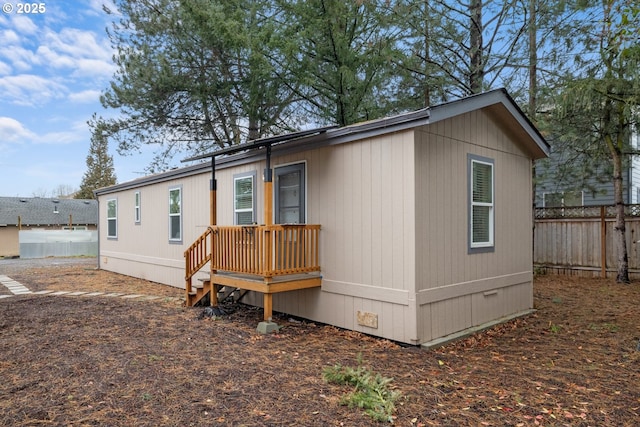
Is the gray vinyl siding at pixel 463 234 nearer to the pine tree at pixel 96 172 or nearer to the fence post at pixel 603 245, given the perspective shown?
the fence post at pixel 603 245

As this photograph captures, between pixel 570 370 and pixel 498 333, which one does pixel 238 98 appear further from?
pixel 570 370

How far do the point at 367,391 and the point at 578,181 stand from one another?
1001cm

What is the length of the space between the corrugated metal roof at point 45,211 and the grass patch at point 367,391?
28.0 m

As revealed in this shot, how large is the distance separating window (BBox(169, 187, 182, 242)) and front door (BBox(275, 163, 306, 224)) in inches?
139

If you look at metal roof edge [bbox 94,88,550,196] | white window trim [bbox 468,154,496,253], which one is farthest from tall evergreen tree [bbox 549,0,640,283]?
white window trim [bbox 468,154,496,253]

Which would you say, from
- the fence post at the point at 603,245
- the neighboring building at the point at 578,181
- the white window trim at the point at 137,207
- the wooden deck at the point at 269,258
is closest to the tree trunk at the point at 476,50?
the neighboring building at the point at 578,181

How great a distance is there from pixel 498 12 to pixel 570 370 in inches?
322

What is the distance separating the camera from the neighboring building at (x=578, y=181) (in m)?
10.6

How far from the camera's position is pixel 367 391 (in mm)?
3404

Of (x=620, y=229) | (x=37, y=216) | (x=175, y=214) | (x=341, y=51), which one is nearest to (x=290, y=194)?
(x=175, y=214)

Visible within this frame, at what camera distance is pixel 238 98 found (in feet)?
36.6

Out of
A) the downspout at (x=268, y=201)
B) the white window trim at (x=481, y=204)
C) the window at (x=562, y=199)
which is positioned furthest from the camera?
the window at (x=562, y=199)

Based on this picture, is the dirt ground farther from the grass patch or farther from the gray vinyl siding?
the gray vinyl siding

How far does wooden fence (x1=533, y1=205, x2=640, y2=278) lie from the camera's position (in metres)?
9.45
